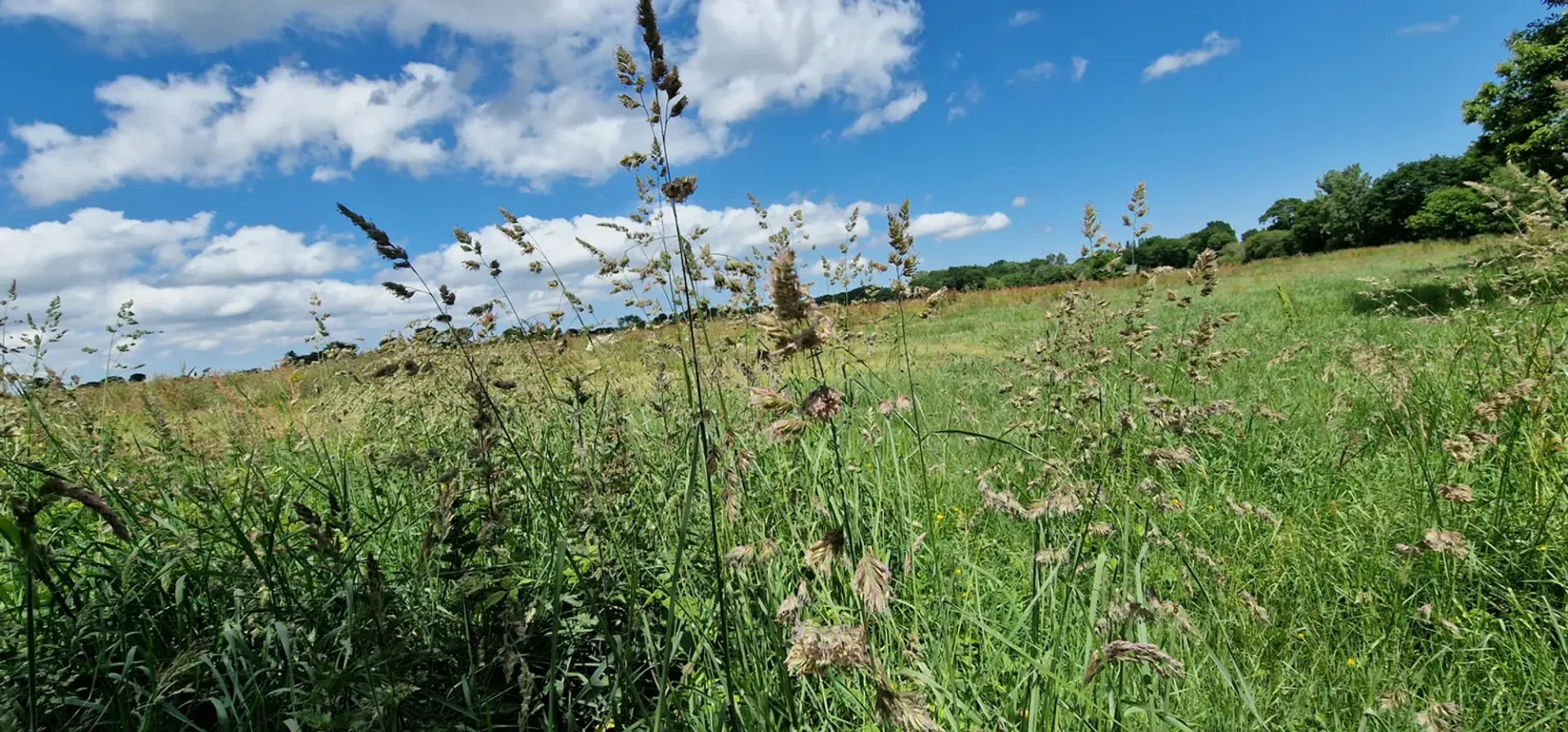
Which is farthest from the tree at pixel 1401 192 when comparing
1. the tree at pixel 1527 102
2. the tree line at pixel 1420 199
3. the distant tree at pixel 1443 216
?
the tree at pixel 1527 102

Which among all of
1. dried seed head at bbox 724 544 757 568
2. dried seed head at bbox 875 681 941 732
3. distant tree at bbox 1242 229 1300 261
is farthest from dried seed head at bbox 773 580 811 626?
distant tree at bbox 1242 229 1300 261

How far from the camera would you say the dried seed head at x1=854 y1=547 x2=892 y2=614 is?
0.81 metres

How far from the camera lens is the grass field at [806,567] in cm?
136

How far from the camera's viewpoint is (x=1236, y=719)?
1583 millimetres

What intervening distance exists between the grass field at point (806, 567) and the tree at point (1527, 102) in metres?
14.7

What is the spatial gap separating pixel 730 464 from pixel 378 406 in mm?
3299

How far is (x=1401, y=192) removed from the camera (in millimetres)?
66250

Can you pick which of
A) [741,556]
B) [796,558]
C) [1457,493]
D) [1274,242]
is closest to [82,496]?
[741,556]

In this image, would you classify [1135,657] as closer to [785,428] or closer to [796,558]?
[785,428]

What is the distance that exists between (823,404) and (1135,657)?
0.67 meters

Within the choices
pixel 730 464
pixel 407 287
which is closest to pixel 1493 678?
pixel 730 464

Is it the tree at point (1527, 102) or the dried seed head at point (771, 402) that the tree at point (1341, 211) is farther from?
the dried seed head at point (771, 402)

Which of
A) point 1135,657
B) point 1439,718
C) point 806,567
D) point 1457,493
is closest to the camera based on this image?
point 1135,657

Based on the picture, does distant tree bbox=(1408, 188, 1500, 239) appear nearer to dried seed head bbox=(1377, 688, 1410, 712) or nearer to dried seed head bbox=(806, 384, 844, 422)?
dried seed head bbox=(1377, 688, 1410, 712)
